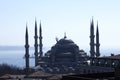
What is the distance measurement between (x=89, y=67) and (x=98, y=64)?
4.11 metres

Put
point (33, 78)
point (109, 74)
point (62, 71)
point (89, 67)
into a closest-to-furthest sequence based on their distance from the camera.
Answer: point (109, 74), point (89, 67), point (33, 78), point (62, 71)

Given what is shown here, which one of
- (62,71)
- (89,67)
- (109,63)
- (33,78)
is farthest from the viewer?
(62,71)

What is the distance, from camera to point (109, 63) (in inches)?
3799

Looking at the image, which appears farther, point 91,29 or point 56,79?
point 91,29

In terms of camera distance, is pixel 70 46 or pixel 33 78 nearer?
pixel 33 78

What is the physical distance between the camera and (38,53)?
170125 mm

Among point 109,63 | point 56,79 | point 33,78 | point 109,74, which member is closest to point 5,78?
point 33,78

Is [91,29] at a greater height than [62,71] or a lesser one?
greater

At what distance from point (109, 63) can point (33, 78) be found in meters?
29.3

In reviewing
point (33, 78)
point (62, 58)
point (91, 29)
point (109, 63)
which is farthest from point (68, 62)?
point (109, 63)

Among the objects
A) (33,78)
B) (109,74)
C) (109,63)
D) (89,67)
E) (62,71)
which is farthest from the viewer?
(62,71)

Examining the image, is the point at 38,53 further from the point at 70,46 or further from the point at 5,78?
the point at 5,78

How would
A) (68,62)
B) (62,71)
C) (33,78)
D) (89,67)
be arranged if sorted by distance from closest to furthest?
(89,67) → (33,78) → (62,71) → (68,62)

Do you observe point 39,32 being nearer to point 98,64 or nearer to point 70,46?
point 70,46
